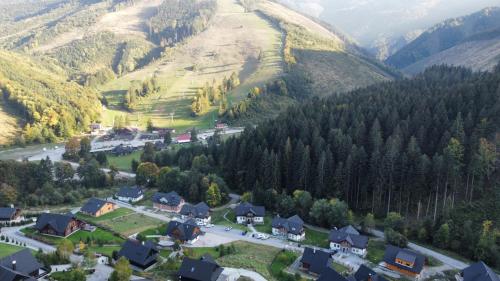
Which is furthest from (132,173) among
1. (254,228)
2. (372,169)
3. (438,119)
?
(438,119)

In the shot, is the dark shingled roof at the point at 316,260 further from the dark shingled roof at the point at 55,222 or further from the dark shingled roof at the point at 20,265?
the dark shingled roof at the point at 55,222

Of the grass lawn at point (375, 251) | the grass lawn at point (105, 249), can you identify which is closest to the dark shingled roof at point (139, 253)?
the grass lawn at point (105, 249)

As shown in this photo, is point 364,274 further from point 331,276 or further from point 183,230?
point 183,230

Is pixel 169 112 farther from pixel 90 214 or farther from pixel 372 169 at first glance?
pixel 372 169

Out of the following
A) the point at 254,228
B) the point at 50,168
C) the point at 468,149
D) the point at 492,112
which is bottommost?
the point at 254,228

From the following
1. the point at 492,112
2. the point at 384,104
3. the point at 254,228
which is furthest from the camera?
the point at 384,104

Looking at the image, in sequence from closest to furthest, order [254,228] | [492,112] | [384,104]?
[254,228] → [492,112] → [384,104]
